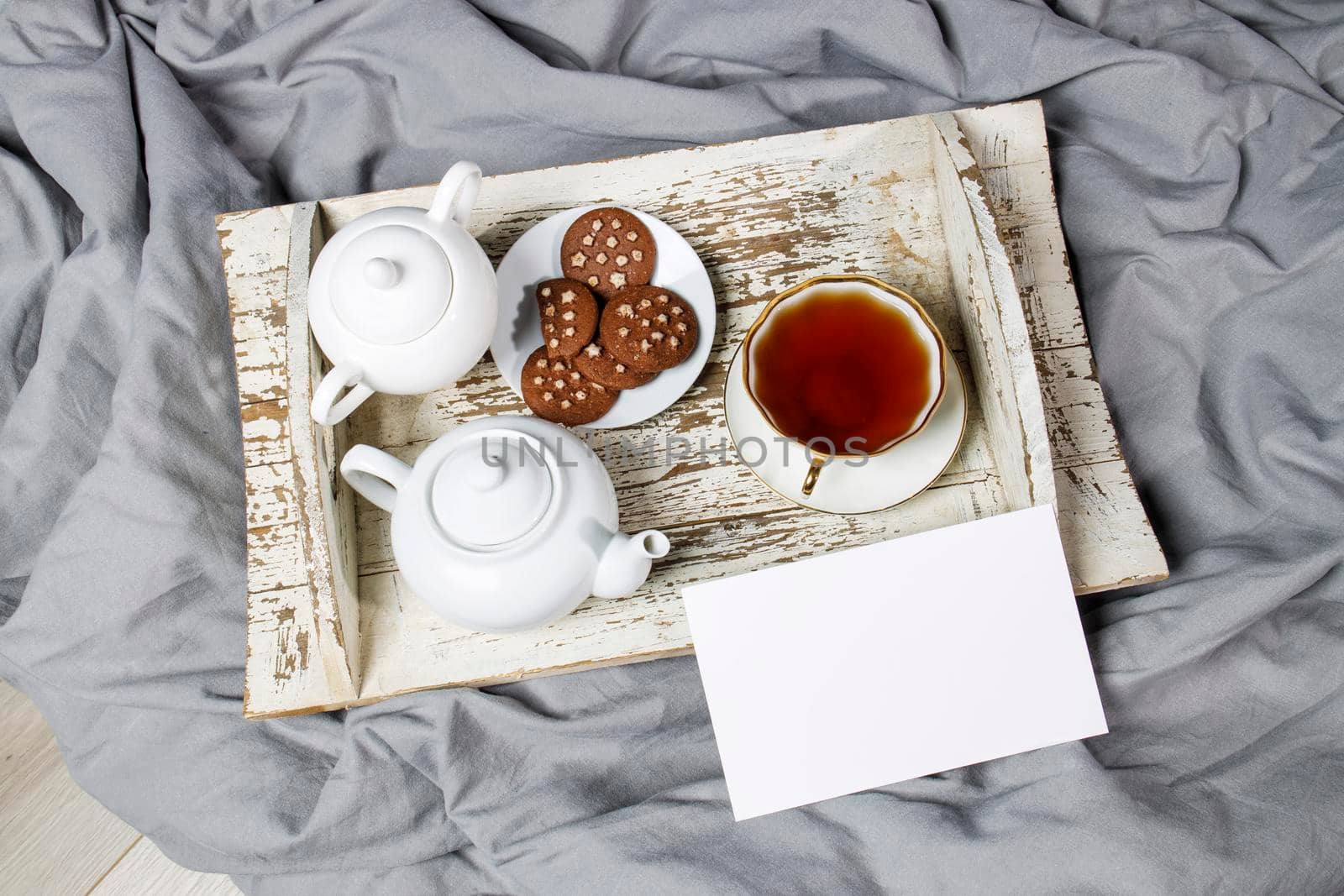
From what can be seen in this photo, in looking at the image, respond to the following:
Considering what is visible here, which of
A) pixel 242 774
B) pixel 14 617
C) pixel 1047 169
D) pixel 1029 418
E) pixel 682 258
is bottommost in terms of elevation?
pixel 242 774

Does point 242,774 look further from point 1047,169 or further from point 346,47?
point 1047,169

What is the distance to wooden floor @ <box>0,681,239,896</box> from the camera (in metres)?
1.04

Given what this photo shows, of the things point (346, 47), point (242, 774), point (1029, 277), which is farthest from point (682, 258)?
point (242, 774)

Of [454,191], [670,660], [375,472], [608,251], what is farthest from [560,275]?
[670,660]

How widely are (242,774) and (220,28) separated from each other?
86 cm

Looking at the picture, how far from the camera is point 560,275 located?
2.76 ft

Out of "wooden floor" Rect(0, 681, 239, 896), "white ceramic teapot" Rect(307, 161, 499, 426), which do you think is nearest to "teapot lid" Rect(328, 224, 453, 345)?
"white ceramic teapot" Rect(307, 161, 499, 426)

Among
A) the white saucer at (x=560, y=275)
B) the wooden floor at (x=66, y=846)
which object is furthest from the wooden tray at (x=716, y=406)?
the wooden floor at (x=66, y=846)

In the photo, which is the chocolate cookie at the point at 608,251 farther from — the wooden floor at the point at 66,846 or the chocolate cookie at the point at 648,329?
the wooden floor at the point at 66,846

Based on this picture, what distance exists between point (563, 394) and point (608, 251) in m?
0.14

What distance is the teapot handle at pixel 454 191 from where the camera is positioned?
0.70 meters

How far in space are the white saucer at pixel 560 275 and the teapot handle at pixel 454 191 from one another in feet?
0.38

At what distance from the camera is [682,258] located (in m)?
0.83

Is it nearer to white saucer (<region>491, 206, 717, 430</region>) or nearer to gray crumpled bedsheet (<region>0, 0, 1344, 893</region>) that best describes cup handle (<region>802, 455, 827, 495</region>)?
white saucer (<region>491, 206, 717, 430</region>)
